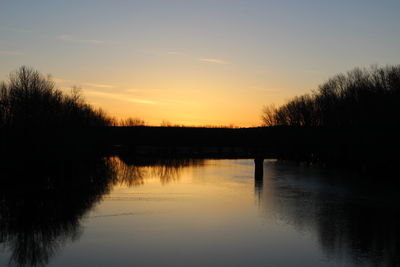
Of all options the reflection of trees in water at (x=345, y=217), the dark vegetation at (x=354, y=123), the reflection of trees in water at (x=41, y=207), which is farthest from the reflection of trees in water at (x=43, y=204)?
the dark vegetation at (x=354, y=123)

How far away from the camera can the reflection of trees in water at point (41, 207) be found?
18.5m

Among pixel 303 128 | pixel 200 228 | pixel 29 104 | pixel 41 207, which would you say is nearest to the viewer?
pixel 200 228

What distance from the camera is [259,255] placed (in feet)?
56.8

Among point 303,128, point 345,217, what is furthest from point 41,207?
point 303,128

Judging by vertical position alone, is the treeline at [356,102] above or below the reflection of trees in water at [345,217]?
above

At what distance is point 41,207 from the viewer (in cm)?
2778

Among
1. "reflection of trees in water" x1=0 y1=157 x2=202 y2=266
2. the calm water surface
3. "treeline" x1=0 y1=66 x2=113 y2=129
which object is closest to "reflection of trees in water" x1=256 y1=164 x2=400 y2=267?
the calm water surface

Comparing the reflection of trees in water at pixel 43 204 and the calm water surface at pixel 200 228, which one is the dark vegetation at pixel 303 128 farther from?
the calm water surface at pixel 200 228

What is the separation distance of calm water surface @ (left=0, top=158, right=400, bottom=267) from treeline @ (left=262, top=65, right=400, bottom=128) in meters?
21.5

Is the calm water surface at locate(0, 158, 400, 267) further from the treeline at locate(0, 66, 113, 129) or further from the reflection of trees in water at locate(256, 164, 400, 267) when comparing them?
the treeline at locate(0, 66, 113, 129)

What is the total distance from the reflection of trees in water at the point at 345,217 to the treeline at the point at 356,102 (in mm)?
18520

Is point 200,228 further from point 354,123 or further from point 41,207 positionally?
point 354,123

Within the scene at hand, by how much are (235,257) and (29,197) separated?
1939 centimetres

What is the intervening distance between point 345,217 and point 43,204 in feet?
58.1
